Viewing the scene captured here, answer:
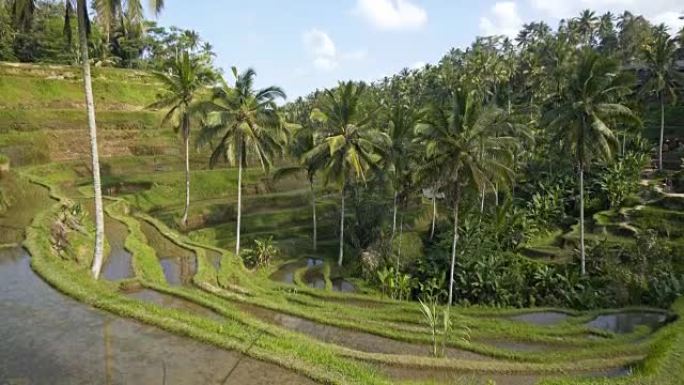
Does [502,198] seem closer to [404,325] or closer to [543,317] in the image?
[543,317]

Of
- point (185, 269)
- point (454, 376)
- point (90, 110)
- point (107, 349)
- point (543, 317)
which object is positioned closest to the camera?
point (107, 349)

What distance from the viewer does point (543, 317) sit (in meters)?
25.3

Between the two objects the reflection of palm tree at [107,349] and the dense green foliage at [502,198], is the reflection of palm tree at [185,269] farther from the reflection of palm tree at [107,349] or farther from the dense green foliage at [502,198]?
the dense green foliage at [502,198]

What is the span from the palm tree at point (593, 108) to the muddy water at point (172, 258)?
22.2 m

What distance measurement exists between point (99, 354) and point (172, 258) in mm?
Result: 15088

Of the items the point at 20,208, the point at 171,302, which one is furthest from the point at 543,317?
the point at 20,208

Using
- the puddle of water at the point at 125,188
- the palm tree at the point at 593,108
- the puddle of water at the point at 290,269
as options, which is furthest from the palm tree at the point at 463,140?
the puddle of water at the point at 125,188

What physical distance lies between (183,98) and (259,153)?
29.8 ft

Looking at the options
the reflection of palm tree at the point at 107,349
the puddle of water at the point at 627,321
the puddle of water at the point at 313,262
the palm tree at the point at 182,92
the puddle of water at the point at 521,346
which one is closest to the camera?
the reflection of palm tree at the point at 107,349

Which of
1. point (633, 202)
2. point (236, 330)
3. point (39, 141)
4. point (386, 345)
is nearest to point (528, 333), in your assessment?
point (386, 345)

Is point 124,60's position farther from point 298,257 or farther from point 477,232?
point 477,232

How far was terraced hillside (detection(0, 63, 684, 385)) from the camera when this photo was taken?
1210cm

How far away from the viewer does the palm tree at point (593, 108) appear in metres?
30.1

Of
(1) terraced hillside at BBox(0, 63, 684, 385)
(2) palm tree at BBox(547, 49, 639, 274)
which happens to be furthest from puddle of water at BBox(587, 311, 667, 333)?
(2) palm tree at BBox(547, 49, 639, 274)
